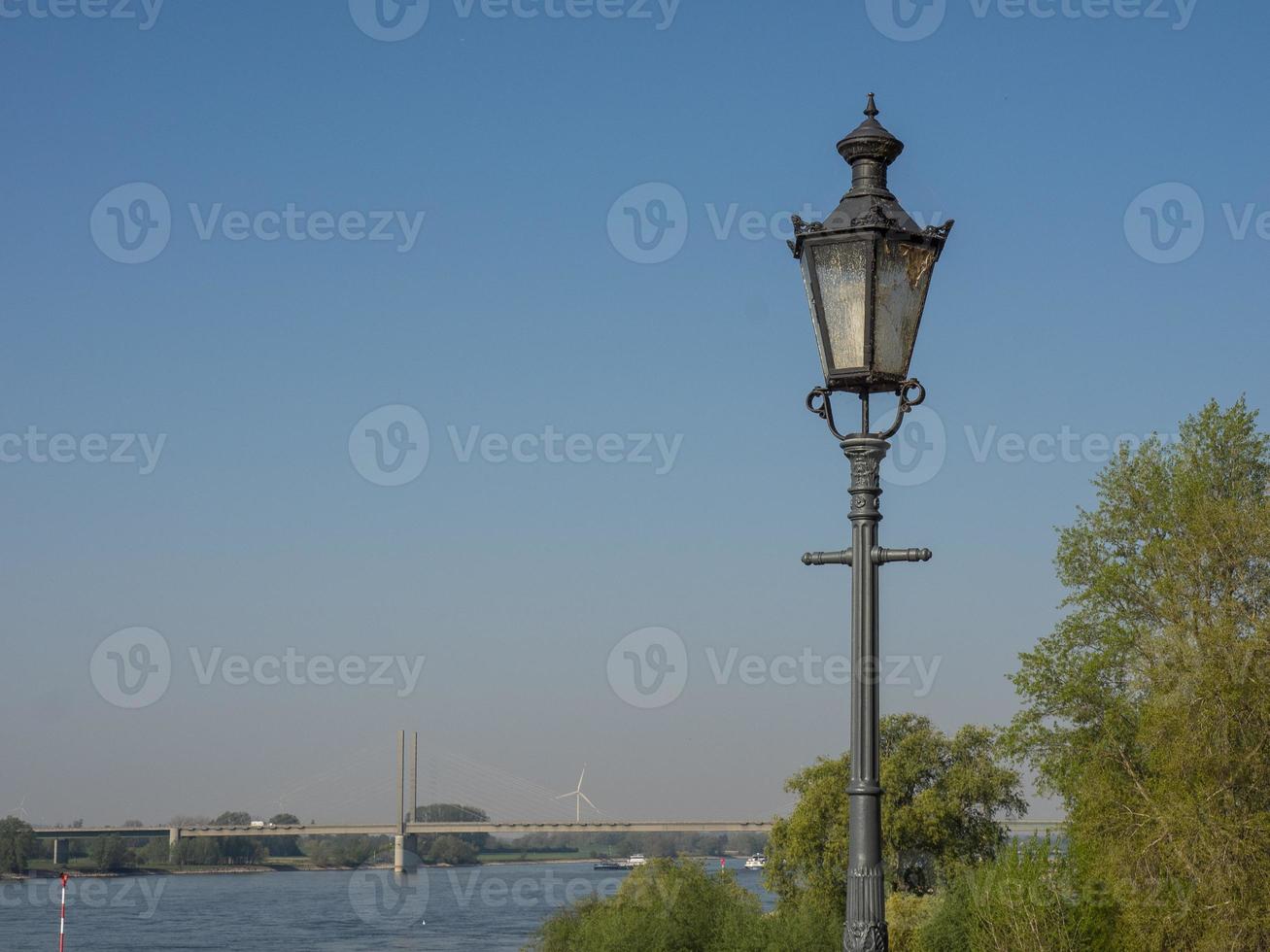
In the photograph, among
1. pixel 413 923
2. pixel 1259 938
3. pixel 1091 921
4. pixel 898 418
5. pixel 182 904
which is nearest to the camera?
A: pixel 898 418

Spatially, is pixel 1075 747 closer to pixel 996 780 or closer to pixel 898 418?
pixel 996 780

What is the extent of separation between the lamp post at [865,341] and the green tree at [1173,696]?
29.9 metres

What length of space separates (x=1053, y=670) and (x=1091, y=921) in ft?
20.8

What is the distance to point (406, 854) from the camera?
152 meters

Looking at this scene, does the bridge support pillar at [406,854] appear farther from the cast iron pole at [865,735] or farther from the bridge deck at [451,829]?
the cast iron pole at [865,735]

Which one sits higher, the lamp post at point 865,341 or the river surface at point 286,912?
the lamp post at point 865,341

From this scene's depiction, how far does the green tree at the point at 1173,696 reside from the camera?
3450 cm

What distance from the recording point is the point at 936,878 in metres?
65.8

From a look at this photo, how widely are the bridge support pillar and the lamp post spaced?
465ft

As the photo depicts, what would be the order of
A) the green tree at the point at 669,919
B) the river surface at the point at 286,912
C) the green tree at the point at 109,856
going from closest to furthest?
the green tree at the point at 669,919, the river surface at the point at 286,912, the green tree at the point at 109,856

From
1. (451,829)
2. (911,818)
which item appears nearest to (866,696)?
(911,818)

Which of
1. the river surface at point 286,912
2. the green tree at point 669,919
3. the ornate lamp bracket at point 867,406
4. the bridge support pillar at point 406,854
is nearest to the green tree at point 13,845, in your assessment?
the river surface at point 286,912

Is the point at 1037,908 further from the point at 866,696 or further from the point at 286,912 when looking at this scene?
the point at 286,912

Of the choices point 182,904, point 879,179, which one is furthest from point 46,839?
point 879,179
